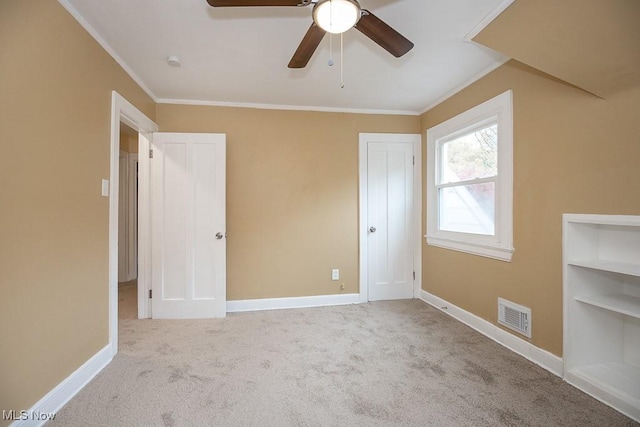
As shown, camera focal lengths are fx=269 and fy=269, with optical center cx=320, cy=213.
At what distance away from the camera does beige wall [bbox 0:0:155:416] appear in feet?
4.27

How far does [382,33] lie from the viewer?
1401 millimetres

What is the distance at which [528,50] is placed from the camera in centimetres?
169

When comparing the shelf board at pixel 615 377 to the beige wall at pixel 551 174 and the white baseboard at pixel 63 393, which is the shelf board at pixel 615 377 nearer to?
the beige wall at pixel 551 174

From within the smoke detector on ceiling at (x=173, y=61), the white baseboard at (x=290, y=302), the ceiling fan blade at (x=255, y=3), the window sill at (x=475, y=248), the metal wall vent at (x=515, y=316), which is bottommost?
the white baseboard at (x=290, y=302)

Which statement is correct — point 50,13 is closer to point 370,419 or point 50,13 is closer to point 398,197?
point 370,419

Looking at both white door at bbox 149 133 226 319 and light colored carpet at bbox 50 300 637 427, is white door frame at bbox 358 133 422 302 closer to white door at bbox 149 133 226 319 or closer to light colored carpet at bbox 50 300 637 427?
light colored carpet at bbox 50 300 637 427

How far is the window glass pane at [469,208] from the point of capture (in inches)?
100

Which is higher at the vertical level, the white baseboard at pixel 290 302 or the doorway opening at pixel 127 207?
the doorway opening at pixel 127 207

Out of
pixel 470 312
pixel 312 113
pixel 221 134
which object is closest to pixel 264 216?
pixel 221 134

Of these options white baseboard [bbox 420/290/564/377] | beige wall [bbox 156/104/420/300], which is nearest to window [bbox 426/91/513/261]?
white baseboard [bbox 420/290/564/377]

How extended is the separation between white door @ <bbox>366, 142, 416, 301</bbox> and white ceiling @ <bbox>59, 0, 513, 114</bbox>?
0.65 meters

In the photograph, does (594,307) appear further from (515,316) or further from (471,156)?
(471,156)

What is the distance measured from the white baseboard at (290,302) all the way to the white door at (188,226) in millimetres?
241

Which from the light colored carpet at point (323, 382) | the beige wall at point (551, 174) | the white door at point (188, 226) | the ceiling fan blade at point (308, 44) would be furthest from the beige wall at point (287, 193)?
the ceiling fan blade at point (308, 44)
